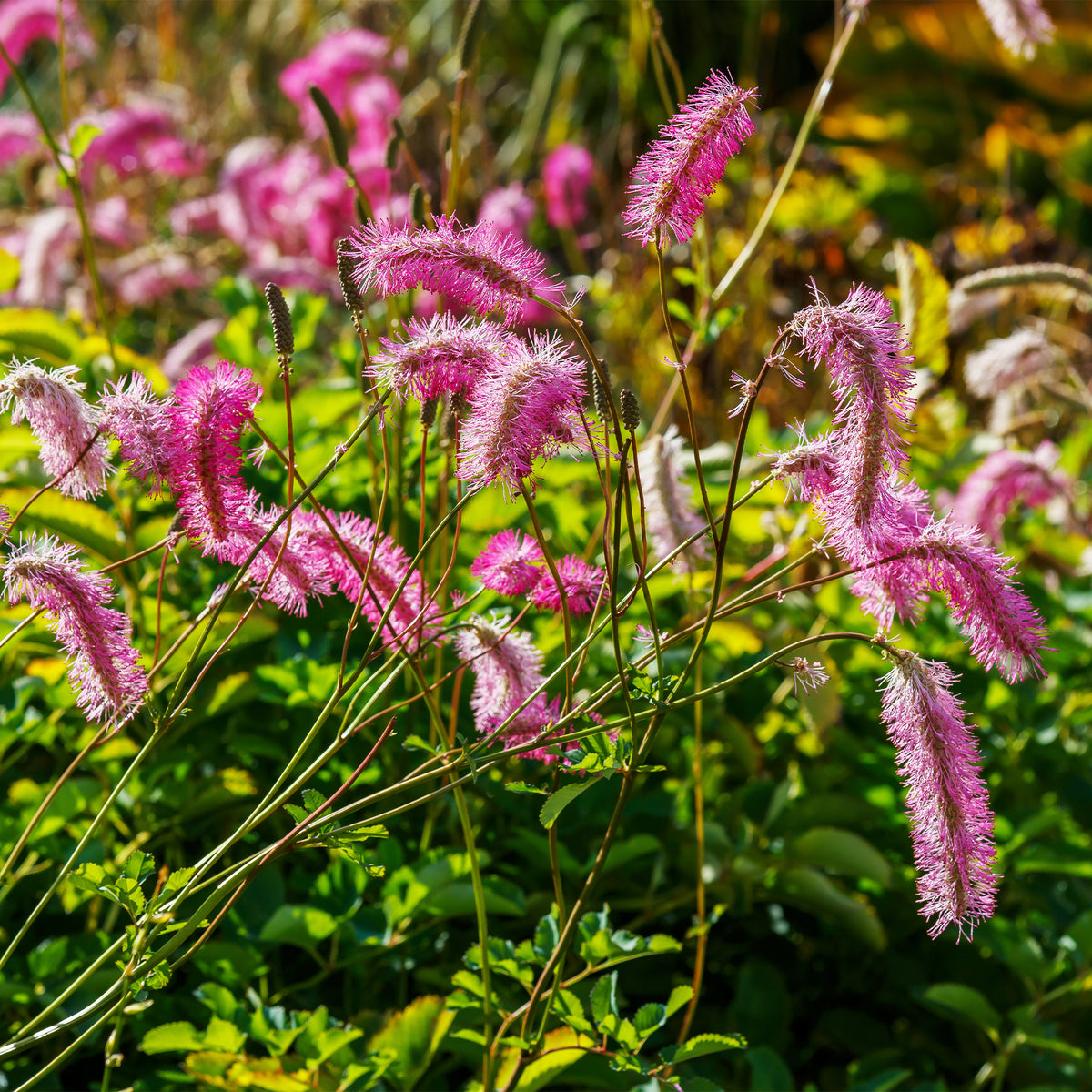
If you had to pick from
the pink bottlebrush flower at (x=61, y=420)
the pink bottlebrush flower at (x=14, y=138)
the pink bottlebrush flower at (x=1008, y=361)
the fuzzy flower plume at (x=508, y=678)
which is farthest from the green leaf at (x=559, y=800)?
the pink bottlebrush flower at (x=14, y=138)

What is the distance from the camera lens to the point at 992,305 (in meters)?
2.37

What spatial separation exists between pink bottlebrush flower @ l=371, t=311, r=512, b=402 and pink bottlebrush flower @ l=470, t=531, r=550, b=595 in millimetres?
164

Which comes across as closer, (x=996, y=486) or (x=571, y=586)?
(x=571, y=586)

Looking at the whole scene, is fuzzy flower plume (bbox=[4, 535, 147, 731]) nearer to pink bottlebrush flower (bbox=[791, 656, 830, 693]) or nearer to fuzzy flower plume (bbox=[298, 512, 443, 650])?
fuzzy flower plume (bbox=[298, 512, 443, 650])

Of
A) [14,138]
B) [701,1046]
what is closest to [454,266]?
[701,1046]

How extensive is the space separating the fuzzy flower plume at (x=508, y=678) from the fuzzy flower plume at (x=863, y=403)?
0.26 meters

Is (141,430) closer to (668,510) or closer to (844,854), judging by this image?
(668,510)

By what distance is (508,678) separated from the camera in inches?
36.3

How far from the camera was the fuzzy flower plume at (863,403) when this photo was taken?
759mm

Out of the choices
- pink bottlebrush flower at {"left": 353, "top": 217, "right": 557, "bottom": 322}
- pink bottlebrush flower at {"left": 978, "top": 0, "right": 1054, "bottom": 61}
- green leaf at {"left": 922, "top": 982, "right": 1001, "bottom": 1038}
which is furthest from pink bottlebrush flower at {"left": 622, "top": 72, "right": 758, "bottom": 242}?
green leaf at {"left": 922, "top": 982, "right": 1001, "bottom": 1038}

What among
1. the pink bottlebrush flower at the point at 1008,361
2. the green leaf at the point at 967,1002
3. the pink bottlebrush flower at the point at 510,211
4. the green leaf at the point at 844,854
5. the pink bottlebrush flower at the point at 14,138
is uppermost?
the pink bottlebrush flower at the point at 14,138

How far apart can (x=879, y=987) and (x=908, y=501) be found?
3.47 ft

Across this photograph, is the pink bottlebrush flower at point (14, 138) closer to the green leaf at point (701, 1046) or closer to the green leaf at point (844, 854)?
the green leaf at point (844, 854)

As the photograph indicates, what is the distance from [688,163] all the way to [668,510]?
1.38ft
